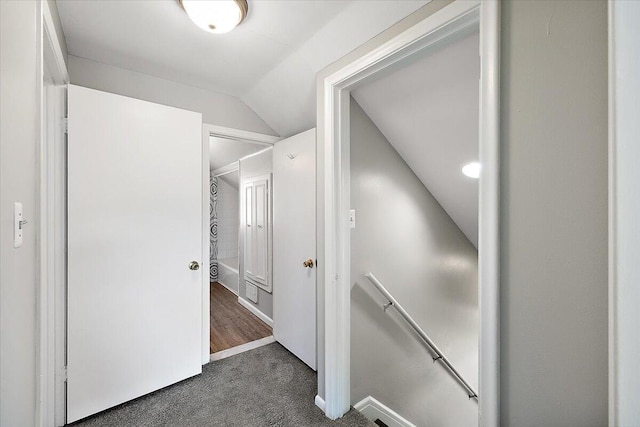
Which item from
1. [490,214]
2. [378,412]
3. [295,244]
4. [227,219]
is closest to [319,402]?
[378,412]

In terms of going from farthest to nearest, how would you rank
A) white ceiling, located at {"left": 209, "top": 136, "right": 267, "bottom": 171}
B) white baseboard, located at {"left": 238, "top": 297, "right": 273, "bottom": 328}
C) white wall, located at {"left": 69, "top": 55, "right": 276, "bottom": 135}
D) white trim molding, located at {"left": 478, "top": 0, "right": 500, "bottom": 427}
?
white ceiling, located at {"left": 209, "top": 136, "right": 267, "bottom": 171}
white baseboard, located at {"left": 238, "top": 297, "right": 273, "bottom": 328}
white wall, located at {"left": 69, "top": 55, "right": 276, "bottom": 135}
white trim molding, located at {"left": 478, "top": 0, "right": 500, "bottom": 427}

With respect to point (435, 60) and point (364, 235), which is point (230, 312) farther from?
point (435, 60)

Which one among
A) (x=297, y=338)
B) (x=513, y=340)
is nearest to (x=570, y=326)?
(x=513, y=340)

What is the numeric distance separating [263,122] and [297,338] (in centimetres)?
197

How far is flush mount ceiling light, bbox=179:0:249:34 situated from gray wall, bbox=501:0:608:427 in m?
1.15

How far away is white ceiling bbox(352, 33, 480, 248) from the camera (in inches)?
53.9

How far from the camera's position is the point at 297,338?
7.48 feet

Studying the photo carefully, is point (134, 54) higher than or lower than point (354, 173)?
higher

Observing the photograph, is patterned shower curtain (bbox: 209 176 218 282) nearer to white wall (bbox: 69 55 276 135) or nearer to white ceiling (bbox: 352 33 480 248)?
white wall (bbox: 69 55 276 135)

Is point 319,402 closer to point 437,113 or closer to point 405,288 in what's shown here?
point 405,288

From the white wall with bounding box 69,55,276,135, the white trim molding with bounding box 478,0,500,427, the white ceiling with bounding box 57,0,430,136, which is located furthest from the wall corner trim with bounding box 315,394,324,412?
the white wall with bounding box 69,55,276,135

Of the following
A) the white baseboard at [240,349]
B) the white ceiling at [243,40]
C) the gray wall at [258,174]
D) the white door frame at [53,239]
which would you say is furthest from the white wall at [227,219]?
the white door frame at [53,239]
